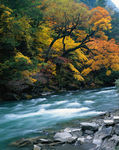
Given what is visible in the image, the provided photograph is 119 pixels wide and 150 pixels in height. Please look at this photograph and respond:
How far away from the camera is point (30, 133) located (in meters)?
4.70

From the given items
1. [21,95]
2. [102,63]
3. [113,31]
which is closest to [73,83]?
[102,63]

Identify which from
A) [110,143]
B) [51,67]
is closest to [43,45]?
[51,67]

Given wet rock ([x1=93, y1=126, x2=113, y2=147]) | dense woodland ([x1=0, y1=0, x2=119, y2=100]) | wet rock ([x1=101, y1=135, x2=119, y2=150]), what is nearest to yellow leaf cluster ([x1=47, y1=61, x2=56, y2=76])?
dense woodland ([x1=0, y1=0, x2=119, y2=100])

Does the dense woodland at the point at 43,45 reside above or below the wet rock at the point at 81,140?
Result: above

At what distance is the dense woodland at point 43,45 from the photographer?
33.2 feet

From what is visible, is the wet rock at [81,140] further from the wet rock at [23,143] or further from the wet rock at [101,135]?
the wet rock at [23,143]

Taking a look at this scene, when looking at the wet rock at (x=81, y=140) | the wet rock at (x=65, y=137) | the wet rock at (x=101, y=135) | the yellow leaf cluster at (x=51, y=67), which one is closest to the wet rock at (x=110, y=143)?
the wet rock at (x=101, y=135)

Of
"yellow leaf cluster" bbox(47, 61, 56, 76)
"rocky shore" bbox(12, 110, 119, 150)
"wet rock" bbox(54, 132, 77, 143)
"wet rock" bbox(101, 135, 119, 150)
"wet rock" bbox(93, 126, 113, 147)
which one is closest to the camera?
"wet rock" bbox(101, 135, 119, 150)

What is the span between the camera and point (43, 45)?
15117 millimetres

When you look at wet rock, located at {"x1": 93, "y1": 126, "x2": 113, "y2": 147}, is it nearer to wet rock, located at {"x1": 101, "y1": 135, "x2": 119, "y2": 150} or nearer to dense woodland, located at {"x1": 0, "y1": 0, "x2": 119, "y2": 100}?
wet rock, located at {"x1": 101, "y1": 135, "x2": 119, "y2": 150}

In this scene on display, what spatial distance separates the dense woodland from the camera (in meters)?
10.1

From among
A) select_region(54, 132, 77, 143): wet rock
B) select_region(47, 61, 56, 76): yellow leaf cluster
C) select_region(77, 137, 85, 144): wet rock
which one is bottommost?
select_region(77, 137, 85, 144): wet rock

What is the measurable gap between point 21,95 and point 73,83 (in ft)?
23.1

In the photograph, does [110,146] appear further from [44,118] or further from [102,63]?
[102,63]
